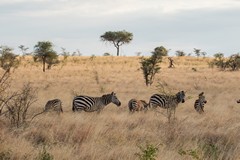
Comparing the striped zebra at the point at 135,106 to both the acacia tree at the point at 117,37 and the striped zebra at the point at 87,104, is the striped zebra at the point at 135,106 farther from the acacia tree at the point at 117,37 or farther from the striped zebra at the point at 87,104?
the acacia tree at the point at 117,37

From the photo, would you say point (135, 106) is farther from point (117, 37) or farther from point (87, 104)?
point (117, 37)

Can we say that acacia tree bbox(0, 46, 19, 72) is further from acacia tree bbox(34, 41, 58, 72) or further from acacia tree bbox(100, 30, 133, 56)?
acacia tree bbox(100, 30, 133, 56)

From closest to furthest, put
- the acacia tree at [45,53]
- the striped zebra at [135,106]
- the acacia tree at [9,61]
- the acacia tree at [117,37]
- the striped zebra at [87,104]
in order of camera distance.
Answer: the acacia tree at [9,61]
the striped zebra at [135,106]
the striped zebra at [87,104]
the acacia tree at [45,53]
the acacia tree at [117,37]

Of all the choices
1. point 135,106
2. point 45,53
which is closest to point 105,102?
point 135,106

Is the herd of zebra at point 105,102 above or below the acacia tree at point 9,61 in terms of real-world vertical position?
below

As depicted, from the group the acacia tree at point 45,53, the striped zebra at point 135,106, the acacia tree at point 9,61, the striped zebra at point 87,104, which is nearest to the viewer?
the acacia tree at point 9,61

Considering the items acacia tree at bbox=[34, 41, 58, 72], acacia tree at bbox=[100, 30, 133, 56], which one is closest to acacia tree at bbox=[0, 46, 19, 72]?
acacia tree at bbox=[34, 41, 58, 72]

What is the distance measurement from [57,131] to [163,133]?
7.80 feet

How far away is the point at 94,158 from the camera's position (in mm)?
7281

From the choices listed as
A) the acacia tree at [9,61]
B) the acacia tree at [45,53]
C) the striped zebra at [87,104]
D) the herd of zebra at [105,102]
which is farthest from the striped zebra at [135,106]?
the acacia tree at [45,53]

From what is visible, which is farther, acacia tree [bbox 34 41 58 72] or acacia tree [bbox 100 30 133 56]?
acacia tree [bbox 100 30 133 56]

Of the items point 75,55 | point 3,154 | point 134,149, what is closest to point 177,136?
point 134,149

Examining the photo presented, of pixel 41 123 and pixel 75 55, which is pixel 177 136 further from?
pixel 75 55

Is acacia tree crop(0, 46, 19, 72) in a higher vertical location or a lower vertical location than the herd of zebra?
higher
